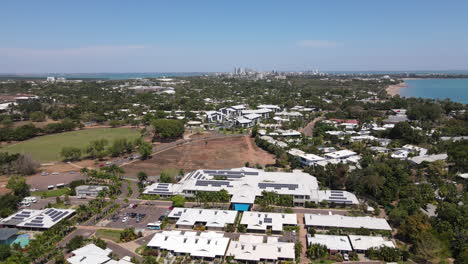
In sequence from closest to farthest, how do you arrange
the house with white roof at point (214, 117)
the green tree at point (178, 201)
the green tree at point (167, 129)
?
the green tree at point (178, 201) < the green tree at point (167, 129) < the house with white roof at point (214, 117)

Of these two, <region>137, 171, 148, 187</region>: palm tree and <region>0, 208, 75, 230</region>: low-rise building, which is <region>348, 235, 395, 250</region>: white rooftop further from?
<region>0, 208, 75, 230</region>: low-rise building

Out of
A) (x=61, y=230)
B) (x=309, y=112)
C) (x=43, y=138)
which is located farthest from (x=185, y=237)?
(x=309, y=112)

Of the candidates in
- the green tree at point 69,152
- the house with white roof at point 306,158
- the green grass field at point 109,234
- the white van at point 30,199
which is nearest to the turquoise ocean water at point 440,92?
the house with white roof at point 306,158

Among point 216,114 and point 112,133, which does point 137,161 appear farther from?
point 216,114

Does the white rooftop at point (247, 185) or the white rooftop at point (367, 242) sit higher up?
the white rooftop at point (247, 185)

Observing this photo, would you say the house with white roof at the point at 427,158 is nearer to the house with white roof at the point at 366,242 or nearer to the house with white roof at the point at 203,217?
the house with white roof at the point at 366,242

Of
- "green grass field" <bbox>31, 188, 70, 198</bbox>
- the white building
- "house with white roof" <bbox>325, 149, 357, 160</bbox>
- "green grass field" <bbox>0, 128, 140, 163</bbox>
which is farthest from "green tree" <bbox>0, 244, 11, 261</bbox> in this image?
"house with white roof" <bbox>325, 149, 357, 160</bbox>
